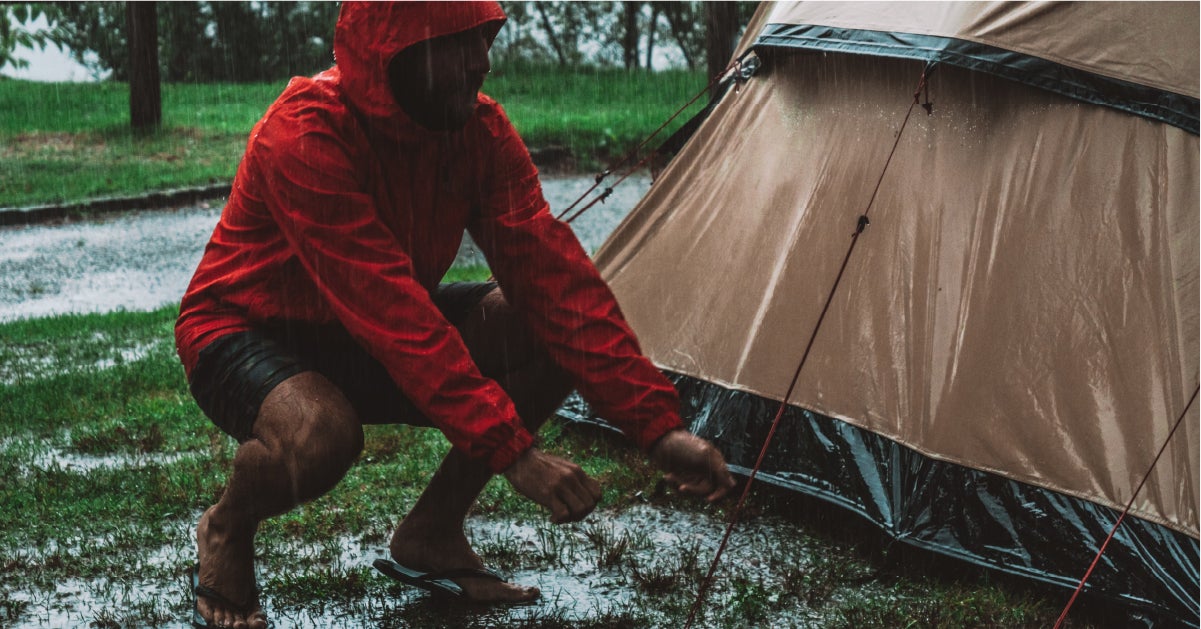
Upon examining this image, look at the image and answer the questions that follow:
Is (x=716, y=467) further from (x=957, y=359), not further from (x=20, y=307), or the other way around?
(x=20, y=307)

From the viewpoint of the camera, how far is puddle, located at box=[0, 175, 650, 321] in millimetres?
8273

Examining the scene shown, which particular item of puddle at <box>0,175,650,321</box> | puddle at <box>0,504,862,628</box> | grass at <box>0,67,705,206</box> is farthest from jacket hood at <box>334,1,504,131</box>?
grass at <box>0,67,705,206</box>

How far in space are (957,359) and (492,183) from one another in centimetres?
139

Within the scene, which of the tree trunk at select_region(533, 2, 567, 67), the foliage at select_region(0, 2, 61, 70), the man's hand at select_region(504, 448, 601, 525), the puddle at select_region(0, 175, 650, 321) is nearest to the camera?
the man's hand at select_region(504, 448, 601, 525)

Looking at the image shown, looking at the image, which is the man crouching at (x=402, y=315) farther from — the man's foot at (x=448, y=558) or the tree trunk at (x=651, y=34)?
the tree trunk at (x=651, y=34)

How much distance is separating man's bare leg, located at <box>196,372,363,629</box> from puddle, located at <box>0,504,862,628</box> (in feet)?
1.42

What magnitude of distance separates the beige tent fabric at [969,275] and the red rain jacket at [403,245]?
116 cm

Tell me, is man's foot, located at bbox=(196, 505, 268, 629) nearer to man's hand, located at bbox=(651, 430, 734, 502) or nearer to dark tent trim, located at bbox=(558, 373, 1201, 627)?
man's hand, located at bbox=(651, 430, 734, 502)

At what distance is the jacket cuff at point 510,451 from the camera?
2.27 meters

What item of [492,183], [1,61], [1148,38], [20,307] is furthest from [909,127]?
[1,61]


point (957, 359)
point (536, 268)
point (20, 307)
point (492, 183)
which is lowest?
point (20, 307)

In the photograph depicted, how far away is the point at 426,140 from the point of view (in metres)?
2.70

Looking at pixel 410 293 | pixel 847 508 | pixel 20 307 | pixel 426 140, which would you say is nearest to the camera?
pixel 410 293

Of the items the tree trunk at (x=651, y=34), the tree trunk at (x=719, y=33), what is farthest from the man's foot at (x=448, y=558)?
the tree trunk at (x=651, y=34)
